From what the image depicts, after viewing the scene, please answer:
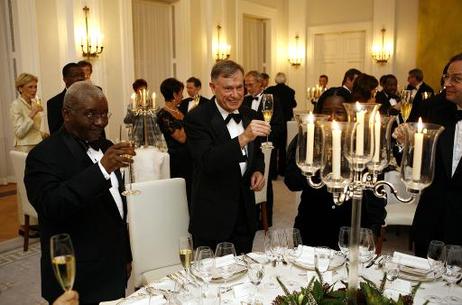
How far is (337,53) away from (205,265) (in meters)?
10.6

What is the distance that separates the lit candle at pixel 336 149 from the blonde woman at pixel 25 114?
14.6 feet

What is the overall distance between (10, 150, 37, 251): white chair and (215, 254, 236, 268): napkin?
2.90 metres

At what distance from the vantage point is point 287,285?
6.40 ft

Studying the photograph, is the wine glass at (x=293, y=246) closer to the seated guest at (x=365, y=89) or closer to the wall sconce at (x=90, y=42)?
the seated guest at (x=365, y=89)

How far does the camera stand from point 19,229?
17.1 ft

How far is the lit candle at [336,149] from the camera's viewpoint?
1402 mm

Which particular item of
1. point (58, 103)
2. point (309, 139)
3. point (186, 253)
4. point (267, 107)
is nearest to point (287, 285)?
point (186, 253)

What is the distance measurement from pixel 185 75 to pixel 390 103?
377cm

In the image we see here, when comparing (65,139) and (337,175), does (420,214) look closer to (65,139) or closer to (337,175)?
(337,175)

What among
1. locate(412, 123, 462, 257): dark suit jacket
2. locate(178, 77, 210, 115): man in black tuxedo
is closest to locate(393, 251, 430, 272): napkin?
locate(412, 123, 462, 257): dark suit jacket

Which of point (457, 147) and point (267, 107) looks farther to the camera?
point (267, 107)

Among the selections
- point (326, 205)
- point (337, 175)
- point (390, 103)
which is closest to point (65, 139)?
point (337, 175)

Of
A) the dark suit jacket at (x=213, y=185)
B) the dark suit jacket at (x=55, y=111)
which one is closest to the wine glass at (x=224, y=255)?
the dark suit jacket at (x=213, y=185)

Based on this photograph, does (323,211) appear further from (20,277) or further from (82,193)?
(20,277)
